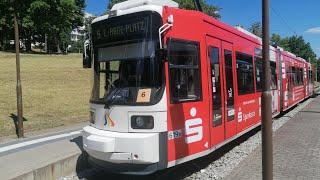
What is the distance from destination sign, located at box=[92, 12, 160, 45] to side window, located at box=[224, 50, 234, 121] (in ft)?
9.75

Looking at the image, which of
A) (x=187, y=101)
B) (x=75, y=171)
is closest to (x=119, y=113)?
(x=187, y=101)

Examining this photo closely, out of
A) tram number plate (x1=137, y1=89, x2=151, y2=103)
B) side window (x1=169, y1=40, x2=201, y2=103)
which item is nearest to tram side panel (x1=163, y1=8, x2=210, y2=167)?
side window (x1=169, y1=40, x2=201, y2=103)

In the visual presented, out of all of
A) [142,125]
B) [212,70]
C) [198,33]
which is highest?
[198,33]

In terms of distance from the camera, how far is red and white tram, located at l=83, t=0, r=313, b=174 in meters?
8.07

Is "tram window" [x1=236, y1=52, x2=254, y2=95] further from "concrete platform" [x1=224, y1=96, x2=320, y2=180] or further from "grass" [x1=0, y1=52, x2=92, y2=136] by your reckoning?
"grass" [x1=0, y1=52, x2=92, y2=136]

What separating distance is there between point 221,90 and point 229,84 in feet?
2.53

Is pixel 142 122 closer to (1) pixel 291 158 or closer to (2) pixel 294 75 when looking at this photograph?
(1) pixel 291 158

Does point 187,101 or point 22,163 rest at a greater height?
point 187,101

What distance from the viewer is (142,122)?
8102mm

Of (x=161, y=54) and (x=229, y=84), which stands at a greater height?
(x=161, y=54)

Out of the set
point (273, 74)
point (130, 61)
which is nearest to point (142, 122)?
point (130, 61)

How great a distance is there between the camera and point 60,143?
1166 centimetres

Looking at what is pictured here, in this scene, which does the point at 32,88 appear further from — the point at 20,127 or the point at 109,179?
the point at 109,179

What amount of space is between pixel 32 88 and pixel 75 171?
16524mm
